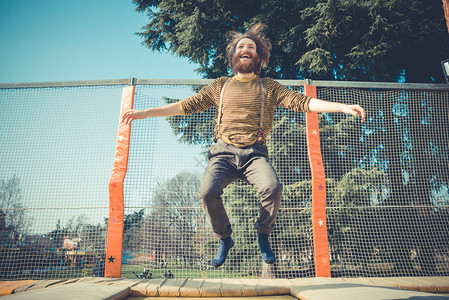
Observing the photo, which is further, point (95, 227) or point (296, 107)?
point (95, 227)

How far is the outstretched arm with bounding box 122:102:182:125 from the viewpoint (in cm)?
220

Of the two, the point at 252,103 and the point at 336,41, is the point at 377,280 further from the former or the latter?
the point at 336,41

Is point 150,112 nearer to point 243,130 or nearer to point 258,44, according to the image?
point 243,130

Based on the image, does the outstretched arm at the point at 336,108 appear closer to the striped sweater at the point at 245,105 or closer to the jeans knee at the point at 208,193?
the striped sweater at the point at 245,105

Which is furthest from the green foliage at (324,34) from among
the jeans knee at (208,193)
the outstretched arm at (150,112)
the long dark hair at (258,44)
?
the jeans knee at (208,193)

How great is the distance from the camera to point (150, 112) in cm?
224

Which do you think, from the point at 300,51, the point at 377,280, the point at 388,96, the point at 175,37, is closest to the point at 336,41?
the point at 300,51

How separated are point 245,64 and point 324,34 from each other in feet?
19.2

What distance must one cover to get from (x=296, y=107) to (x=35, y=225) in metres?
4.01

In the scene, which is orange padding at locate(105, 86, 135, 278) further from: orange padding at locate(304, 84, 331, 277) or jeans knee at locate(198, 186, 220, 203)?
orange padding at locate(304, 84, 331, 277)

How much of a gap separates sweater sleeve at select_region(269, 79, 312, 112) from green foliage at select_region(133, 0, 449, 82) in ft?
17.8

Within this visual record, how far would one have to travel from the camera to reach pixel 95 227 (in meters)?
4.10

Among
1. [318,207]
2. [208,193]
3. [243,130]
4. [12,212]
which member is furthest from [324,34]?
[12,212]

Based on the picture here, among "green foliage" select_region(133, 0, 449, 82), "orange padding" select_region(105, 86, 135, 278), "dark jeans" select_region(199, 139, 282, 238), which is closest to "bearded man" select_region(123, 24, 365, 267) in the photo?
"dark jeans" select_region(199, 139, 282, 238)
